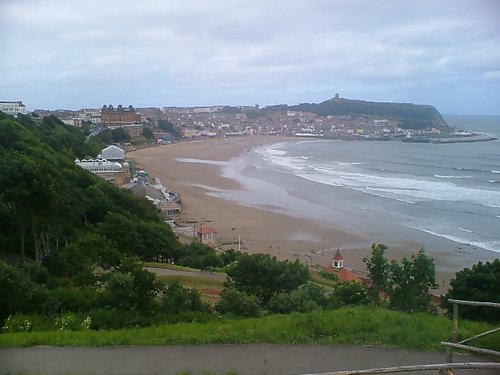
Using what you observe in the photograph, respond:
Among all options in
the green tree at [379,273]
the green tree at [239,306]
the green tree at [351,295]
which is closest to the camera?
the green tree at [239,306]

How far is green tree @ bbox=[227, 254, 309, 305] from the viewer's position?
789cm

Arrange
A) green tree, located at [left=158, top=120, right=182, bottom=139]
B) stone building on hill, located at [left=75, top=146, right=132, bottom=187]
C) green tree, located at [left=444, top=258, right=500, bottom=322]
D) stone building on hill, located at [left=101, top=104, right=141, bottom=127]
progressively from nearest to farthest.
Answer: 1. green tree, located at [left=444, top=258, right=500, bottom=322]
2. stone building on hill, located at [left=75, top=146, right=132, bottom=187]
3. stone building on hill, located at [left=101, top=104, right=141, bottom=127]
4. green tree, located at [left=158, top=120, right=182, bottom=139]

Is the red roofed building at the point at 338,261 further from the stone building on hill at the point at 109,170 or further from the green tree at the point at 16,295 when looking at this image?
the stone building on hill at the point at 109,170

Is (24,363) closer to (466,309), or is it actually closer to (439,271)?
(466,309)

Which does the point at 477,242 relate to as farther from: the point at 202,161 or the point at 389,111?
the point at 389,111

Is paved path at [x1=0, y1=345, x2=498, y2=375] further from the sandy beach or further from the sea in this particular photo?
the sea

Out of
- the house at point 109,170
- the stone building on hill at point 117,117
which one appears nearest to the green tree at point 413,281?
the house at point 109,170

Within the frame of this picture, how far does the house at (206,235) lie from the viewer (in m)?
16.9

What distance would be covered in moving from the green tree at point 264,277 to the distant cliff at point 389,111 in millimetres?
64754

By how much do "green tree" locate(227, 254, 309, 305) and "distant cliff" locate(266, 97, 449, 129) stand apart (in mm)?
64754

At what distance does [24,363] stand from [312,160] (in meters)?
36.2

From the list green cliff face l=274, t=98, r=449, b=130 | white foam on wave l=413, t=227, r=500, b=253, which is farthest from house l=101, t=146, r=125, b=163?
green cliff face l=274, t=98, r=449, b=130

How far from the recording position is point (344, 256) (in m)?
15.3

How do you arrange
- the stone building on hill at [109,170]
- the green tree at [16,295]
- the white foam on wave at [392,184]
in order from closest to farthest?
the green tree at [16,295] < the white foam on wave at [392,184] < the stone building on hill at [109,170]
